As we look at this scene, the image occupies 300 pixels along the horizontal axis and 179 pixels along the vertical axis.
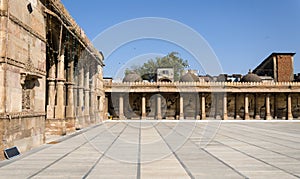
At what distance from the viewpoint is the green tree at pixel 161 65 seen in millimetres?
62594

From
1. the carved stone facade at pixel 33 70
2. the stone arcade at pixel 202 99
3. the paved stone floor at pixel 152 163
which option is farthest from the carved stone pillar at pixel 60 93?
the stone arcade at pixel 202 99

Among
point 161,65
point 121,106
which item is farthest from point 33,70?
point 161,65

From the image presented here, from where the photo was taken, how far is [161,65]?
65.1 meters

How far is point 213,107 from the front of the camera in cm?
4078

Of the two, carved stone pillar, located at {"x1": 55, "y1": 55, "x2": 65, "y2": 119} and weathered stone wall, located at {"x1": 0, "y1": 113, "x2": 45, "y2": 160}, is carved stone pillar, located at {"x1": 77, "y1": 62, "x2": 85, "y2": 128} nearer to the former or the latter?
carved stone pillar, located at {"x1": 55, "y1": 55, "x2": 65, "y2": 119}

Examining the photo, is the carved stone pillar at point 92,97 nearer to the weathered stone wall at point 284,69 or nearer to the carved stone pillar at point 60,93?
the carved stone pillar at point 60,93

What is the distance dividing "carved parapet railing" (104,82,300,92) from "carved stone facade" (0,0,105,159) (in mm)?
18318

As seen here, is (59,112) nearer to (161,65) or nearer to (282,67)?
(282,67)

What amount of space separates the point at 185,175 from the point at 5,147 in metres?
4.88

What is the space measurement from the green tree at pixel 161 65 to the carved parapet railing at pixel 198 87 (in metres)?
22.6

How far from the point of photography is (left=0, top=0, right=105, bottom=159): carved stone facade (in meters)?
9.43

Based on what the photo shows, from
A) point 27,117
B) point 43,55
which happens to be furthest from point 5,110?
point 43,55

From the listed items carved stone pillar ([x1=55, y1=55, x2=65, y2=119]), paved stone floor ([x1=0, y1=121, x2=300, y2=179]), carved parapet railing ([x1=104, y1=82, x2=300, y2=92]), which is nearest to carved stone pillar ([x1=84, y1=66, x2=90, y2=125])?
carved stone pillar ([x1=55, y1=55, x2=65, y2=119])

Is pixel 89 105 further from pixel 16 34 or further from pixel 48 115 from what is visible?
pixel 16 34
